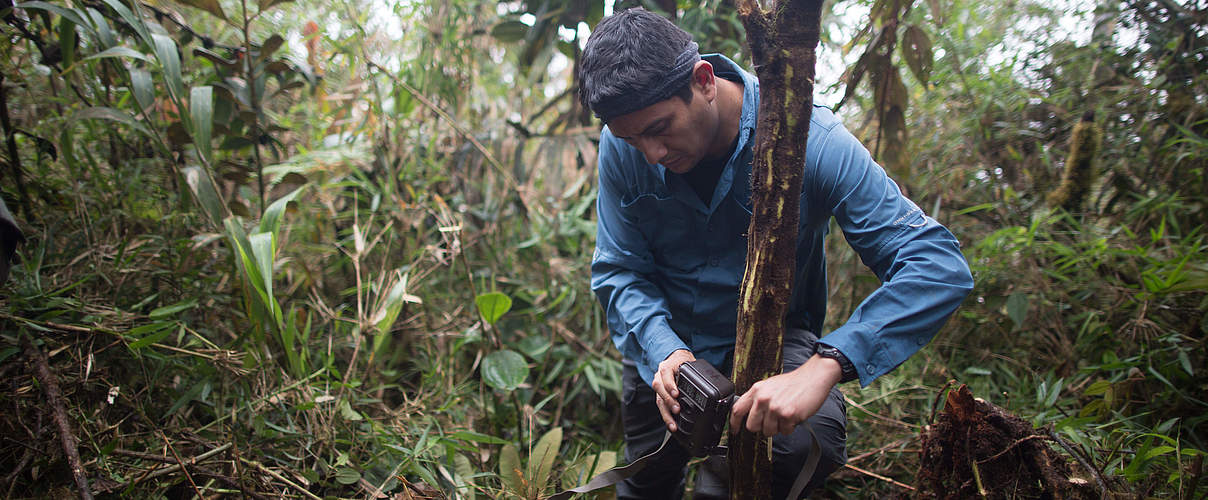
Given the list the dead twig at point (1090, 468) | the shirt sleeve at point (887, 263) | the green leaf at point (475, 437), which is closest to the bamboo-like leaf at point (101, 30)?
the green leaf at point (475, 437)

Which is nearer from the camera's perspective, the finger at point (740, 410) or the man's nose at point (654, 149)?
the finger at point (740, 410)

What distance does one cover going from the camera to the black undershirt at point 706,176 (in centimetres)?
168

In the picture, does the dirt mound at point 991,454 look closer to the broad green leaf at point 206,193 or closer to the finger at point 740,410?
the finger at point 740,410

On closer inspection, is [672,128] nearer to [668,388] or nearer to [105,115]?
[668,388]

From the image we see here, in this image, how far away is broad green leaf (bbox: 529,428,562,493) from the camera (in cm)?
186

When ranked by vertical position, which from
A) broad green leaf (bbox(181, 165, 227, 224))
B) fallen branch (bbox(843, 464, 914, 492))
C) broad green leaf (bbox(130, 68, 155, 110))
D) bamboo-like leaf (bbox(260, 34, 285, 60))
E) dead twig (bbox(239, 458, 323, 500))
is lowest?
fallen branch (bbox(843, 464, 914, 492))

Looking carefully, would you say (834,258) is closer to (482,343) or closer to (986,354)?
(986,354)

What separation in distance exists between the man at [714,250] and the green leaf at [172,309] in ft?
3.95

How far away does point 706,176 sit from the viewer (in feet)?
5.61

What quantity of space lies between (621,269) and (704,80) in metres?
0.57

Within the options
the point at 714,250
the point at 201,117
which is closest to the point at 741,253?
the point at 714,250

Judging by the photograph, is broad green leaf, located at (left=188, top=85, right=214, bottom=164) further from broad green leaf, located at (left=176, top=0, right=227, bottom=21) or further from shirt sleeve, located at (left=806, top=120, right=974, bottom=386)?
shirt sleeve, located at (left=806, top=120, right=974, bottom=386)

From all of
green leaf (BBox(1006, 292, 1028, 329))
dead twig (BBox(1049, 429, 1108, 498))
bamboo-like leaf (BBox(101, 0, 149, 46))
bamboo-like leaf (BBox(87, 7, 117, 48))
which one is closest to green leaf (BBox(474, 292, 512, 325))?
bamboo-like leaf (BBox(101, 0, 149, 46))

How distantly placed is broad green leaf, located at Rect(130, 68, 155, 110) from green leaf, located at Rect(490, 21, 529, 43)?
1.26 meters
